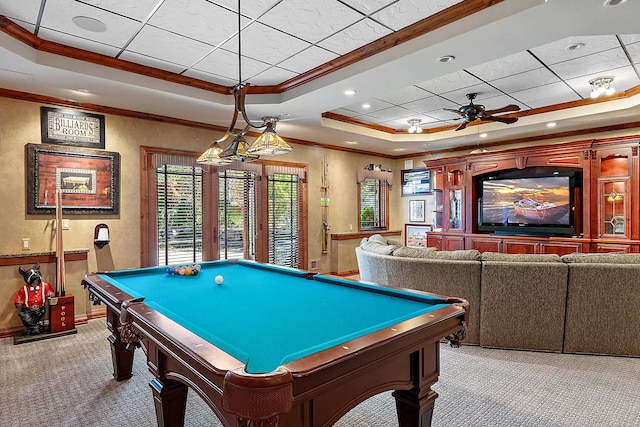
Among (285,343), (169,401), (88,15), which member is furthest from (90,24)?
(285,343)

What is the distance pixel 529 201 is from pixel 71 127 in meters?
7.10

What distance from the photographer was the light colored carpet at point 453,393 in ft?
7.52

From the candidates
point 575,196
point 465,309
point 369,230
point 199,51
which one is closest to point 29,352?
point 199,51

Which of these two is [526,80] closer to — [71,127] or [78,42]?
[78,42]

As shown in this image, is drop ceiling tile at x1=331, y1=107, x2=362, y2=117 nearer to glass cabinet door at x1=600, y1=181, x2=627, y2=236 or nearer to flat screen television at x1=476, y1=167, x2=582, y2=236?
flat screen television at x1=476, y1=167, x2=582, y2=236

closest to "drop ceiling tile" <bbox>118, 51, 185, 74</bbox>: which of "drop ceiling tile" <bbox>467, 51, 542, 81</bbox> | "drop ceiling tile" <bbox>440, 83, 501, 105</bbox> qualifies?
"drop ceiling tile" <bbox>467, 51, 542, 81</bbox>

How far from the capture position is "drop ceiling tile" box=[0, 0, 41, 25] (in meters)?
2.60

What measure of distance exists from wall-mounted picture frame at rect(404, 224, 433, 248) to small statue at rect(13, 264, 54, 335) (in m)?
6.62

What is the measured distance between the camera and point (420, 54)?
122 inches

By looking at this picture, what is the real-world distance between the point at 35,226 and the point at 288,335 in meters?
4.02

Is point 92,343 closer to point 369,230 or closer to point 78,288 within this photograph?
point 78,288

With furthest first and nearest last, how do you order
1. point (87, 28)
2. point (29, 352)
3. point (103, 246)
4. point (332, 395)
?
point (103, 246) < point (29, 352) < point (87, 28) < point (332, 395)

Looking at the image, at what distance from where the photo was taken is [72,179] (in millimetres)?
4305

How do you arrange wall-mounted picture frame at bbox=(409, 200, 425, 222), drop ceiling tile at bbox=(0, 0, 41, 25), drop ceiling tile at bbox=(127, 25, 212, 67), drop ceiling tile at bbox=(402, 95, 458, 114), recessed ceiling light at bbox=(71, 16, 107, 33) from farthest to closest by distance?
1. wall-mounted picture frame at bbox=(409, 200, 425, 222)
2. drop ceiling tile at bbox=(402, 95, 458, 114)
3. drop ceiling tile at bbox=(127, 25, 212, 67)
4. recessed ceiling light at bbox=(71, 16, 107, 33)
5. drop ceiling tile at bbox=(0, 0, 41, 25)
